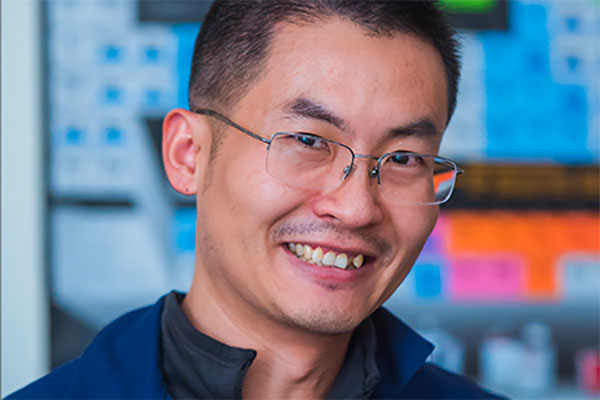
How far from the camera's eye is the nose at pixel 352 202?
904 millimetres

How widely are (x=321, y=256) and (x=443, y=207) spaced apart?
1406 mm

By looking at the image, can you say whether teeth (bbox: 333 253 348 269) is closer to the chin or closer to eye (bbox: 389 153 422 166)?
the chin

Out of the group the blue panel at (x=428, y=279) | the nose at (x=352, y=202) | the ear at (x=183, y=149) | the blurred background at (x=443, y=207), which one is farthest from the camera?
the blue panel at (x=428, y=279)

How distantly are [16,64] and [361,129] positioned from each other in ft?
5.40

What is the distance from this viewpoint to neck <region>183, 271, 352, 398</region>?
39.4 inches

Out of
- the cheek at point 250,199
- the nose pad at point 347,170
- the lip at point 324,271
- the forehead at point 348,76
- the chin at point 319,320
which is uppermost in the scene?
the forehead at point 348,76

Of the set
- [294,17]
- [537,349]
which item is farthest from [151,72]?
[537,349]

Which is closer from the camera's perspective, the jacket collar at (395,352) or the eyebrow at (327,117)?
the eyebrow at (327,117)


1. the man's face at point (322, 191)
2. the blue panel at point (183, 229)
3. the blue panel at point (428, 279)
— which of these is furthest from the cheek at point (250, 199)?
the blue panel at point (428, 279)

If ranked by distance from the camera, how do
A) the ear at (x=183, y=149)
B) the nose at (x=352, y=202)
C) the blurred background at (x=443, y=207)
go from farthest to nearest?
the blurred background at (x=443, y=207) < the ear at (x=183, y=149) < the nose at (x=352, y=202)

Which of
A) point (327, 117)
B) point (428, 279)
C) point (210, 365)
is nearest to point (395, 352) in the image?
point (210, 365)

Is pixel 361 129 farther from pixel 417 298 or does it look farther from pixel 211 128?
pixel 417 298

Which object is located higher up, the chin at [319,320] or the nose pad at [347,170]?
the nose pad at [347,170]

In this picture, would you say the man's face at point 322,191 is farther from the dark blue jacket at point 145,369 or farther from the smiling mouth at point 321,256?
the dark blue jacket at point 145,369
